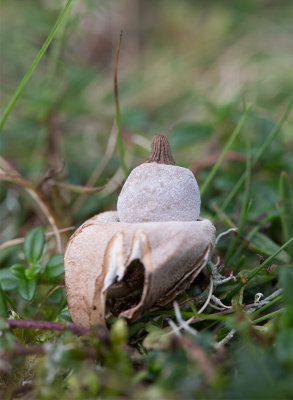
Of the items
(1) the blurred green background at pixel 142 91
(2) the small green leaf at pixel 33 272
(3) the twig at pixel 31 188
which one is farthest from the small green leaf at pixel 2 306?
(1) the blurred green background at pixel 142 91

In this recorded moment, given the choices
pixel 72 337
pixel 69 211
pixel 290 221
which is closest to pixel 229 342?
pixel 72 337

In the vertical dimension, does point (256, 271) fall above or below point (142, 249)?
below

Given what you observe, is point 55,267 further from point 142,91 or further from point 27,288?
point 142,91

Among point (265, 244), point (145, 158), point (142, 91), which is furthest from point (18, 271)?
point (142, 91)

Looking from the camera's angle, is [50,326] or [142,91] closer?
[50,326]

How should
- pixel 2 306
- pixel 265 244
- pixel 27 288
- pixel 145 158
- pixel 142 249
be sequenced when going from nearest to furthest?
pixel 142 249 → pixel 2 306 → pixel 27 288 → pixel 265 244 → pixel 145 158

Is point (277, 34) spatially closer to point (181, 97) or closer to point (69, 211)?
point (181, 97)

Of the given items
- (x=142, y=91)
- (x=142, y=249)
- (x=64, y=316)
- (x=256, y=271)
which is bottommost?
(x=64, y=316)
